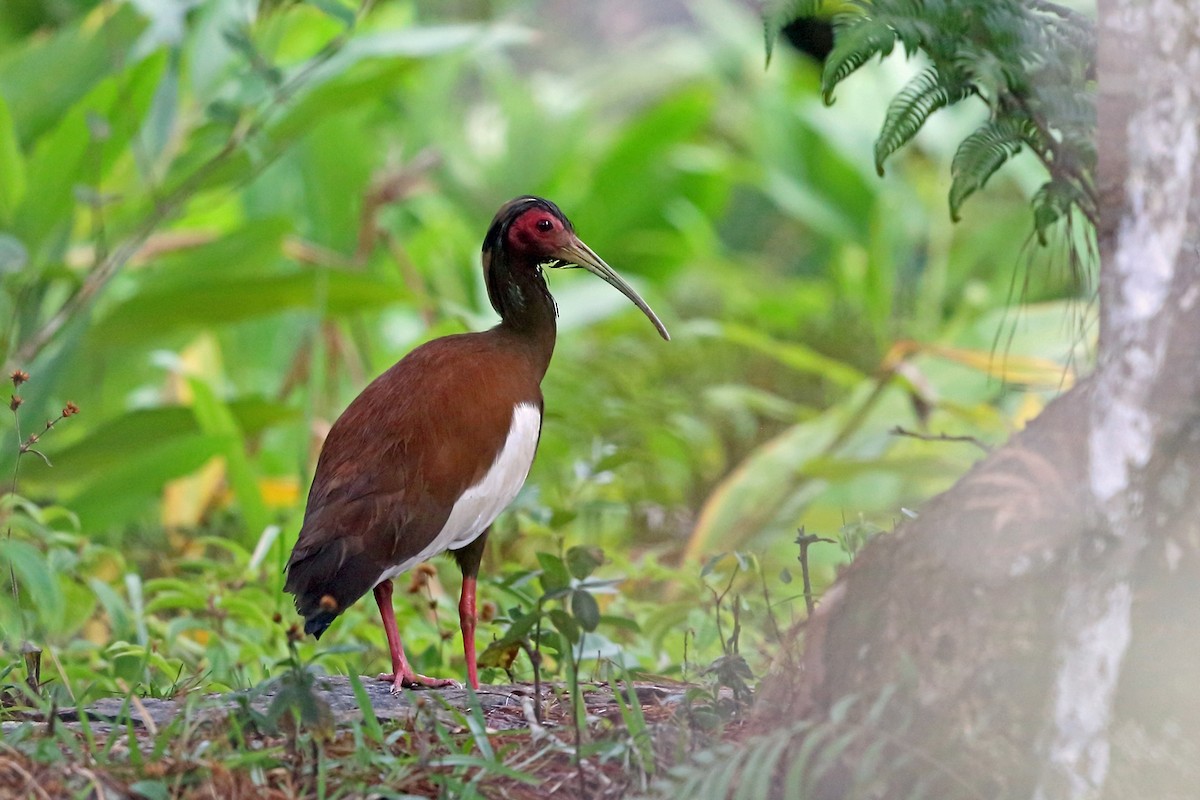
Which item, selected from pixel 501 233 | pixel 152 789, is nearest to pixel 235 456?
pixel 501 233

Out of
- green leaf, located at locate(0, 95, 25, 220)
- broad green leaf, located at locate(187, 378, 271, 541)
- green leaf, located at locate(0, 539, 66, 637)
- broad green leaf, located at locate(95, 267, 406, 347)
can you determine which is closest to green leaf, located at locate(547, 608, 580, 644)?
green leaf, located at locate(0, 539, 66, 637)

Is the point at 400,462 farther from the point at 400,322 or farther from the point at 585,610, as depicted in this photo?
the point at 400,322

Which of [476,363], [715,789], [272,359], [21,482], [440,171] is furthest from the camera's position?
[440,171]

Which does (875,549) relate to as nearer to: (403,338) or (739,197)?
(403,338)

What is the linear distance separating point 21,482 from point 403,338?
324 centimetres

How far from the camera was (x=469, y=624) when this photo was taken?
9.77ft

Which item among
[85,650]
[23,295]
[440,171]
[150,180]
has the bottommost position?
[85,650]

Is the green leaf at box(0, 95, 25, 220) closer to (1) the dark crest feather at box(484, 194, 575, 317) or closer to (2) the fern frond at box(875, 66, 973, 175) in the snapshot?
(1) the dark crest feather at box(484, 194, 575, 317)

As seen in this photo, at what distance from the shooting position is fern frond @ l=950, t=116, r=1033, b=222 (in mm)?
2346

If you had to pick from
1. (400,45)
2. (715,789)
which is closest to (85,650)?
(715,789)

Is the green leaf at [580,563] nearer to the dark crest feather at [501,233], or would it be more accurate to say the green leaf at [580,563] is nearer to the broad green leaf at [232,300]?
the dark crest feather at [501,233]

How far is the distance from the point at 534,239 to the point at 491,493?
588mm

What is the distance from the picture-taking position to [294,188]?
7.44 metres

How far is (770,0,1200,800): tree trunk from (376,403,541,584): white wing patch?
963mm
